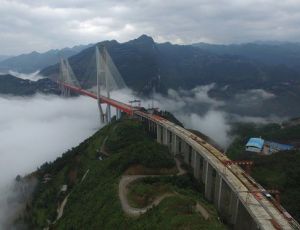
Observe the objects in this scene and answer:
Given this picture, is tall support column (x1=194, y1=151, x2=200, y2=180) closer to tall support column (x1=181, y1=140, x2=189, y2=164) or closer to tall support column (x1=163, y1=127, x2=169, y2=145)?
tall support column (x1=181, y1=140, x2=189, y2=164)

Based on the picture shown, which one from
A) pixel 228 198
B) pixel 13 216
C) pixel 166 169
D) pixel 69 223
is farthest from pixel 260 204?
pixel 13 216

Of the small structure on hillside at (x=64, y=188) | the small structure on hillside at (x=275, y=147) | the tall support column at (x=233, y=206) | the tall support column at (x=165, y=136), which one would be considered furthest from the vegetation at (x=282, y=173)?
the small structure on hillside at (x=64, y=188)

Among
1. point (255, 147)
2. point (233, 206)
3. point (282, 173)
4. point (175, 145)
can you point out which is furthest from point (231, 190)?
point (255, 147)

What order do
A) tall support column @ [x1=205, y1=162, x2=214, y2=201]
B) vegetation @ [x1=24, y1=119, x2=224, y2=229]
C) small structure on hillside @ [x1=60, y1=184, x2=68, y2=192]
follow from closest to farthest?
vegetation @ [x1=24, y1=119, x2=224, y2=229], tall support column @ [x1=205, y1=162, x2=214, y2=201], small structure on hillside @ [x1=60, y1=184, x2=68, y2=192]

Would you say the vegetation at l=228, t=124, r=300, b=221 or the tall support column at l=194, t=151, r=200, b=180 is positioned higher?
the tall support column at l=194, t=151, r=200, b=180

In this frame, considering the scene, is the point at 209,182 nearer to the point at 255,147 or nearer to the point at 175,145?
the point at 175,145

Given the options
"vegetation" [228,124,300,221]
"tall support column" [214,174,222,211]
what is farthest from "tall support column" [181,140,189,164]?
"tall support column" [214,174,222,211]

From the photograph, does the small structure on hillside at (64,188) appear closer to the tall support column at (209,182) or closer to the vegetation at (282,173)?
the tall support column at (209,182)

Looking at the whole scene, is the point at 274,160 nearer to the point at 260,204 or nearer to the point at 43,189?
the point at 260,204
